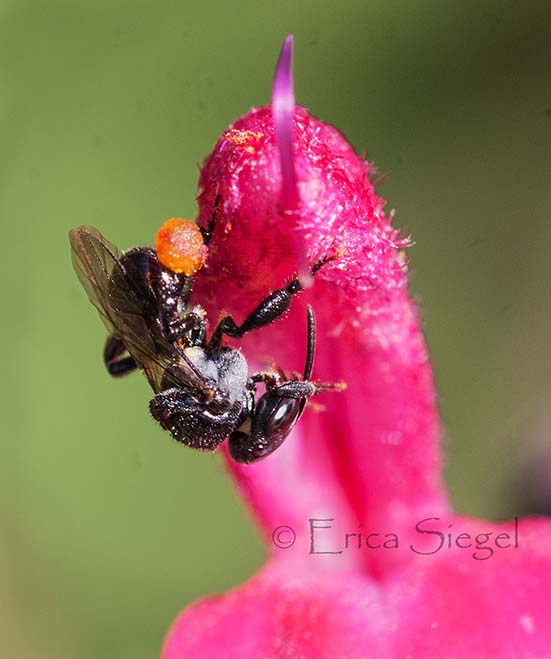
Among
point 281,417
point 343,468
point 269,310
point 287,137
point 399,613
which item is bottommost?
point 399,613

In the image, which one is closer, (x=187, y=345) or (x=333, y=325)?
(x=187, y=345)

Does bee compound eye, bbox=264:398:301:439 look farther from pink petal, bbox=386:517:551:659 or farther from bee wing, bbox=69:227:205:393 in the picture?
pink petal, bbox=386:517:551:659

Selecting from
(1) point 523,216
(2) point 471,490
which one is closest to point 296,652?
(2) point 471,490

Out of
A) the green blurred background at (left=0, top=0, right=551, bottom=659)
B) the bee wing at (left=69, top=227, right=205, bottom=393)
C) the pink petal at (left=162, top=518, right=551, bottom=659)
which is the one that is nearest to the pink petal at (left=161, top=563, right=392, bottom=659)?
the pink petal at (left=162, top=518, right=551, bottom=659)

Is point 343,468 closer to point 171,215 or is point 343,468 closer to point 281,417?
point 281,417

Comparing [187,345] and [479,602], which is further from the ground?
[187,345]

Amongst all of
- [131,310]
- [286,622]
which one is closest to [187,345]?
[131,310]

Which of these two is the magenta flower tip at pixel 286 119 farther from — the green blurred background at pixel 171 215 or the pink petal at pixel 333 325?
the green blurred background at pixel 171 215

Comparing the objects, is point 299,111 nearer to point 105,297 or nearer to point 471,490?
point 105,297
